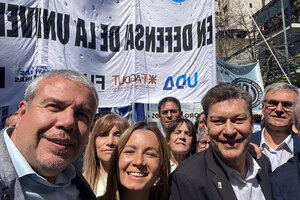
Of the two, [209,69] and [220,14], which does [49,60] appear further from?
[220,14]

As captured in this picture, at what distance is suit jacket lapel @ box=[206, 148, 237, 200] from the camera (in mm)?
2254

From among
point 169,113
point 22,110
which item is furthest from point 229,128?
point 169,113

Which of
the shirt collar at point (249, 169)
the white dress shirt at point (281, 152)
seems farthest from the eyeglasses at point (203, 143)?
the shirt collar at point (249, 169)

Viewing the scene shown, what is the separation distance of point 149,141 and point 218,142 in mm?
539

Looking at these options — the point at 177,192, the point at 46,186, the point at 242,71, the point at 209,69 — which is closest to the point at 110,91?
the point at 209,69

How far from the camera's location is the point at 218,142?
2.43 meters

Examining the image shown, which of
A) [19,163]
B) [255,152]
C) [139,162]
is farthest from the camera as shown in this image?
[255,152]

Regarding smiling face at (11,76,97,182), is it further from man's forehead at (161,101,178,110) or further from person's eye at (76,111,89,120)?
man's forehead at (161,101,178,110)

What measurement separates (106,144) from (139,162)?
0.77m

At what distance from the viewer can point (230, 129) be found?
2.36 meters

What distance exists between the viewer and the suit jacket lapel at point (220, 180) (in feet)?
7.39

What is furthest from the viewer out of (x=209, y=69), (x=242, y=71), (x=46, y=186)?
(x=242, y=71)

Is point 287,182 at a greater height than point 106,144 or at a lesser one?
lesser

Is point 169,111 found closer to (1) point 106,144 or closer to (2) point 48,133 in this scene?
(1) point 106,144
